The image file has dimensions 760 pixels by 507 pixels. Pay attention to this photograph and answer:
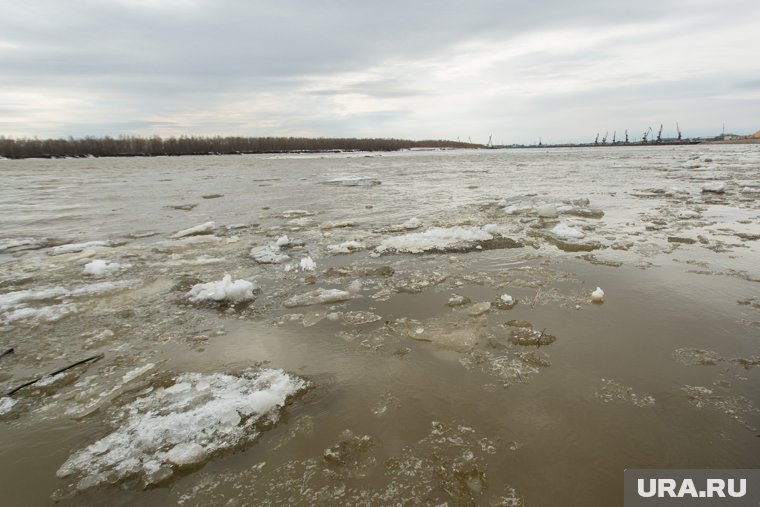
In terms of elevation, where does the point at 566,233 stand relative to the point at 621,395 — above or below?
above

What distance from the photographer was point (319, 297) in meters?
3.98

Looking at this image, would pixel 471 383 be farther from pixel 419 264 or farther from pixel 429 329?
pixel 419 264

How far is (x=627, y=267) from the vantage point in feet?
15.1

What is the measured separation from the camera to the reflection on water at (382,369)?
5.98 feet

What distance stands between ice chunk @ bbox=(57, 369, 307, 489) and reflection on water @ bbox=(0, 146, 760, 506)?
0.01 metres

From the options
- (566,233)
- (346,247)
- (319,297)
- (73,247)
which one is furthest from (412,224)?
(73,247)

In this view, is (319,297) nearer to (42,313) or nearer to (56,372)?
(56,372)

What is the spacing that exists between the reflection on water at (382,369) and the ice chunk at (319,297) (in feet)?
0.08

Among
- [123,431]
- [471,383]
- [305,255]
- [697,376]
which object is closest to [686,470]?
[697,376]

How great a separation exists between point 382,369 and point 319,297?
1.53m

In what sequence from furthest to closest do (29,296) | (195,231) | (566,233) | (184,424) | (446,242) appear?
1. (195,231)
2. (566,233)
3. (446,242)
4. (29,296)
5. (184,424)

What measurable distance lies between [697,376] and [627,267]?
247 centimetres

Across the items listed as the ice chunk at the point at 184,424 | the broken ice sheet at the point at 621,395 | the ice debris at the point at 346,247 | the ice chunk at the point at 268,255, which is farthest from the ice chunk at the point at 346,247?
the broken ice sheet at the point at 621,395

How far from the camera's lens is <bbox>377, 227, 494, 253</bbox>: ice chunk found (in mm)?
5680
